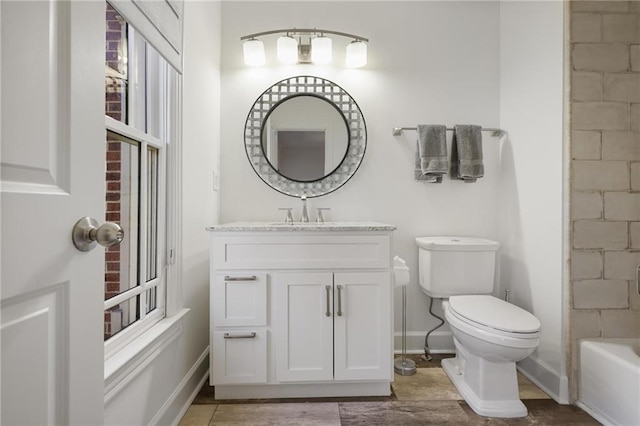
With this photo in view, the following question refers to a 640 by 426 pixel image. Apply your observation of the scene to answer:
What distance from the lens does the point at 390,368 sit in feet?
5.51

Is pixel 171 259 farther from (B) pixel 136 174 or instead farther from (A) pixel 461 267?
(A) pixel 461 267

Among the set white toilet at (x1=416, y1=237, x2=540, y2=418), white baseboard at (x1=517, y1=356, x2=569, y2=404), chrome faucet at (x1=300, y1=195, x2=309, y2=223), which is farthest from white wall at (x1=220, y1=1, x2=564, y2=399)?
white baseboard at (x1=517, y1=356, x2=569, y2=404)

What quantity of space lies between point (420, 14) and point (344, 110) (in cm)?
86

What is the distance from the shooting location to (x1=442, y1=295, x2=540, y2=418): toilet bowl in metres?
1.47

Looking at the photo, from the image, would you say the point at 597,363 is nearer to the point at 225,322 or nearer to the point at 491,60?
the point at 225,322

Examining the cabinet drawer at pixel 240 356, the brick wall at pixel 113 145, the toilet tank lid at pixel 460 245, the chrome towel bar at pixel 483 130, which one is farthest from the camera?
the chrome towel bar at pixel 483 130

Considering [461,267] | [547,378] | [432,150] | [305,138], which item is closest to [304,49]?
[305,138]

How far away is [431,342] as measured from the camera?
2.26 m

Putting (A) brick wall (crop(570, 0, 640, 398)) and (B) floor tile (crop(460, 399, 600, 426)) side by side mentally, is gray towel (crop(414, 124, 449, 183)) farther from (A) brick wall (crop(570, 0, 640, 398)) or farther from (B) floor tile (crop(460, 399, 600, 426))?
(B) floor tile (crop(460, 399, 600, 426))

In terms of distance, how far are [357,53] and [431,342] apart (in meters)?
2.01

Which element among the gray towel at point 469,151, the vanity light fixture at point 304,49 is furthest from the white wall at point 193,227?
the gray towel at point 469,151

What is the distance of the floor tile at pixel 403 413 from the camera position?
1527 mm

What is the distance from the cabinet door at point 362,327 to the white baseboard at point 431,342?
62 cm

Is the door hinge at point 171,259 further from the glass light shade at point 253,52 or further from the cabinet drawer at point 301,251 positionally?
the glass light shade at point 253,52
